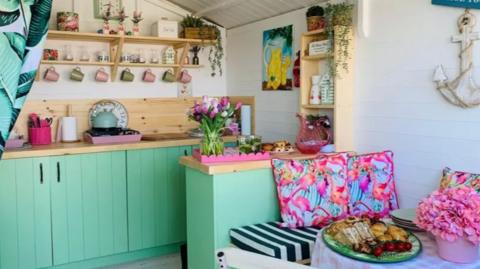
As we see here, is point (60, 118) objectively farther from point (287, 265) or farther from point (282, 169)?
point (287, 265)

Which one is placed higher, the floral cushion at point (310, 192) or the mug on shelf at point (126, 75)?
the mug on shelf at point (126, 75)

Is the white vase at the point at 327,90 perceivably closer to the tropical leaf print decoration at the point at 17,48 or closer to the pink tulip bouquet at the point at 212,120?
the pink tulip bouquet at the point at 212,120

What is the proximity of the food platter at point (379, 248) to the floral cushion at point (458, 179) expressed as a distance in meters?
0.63

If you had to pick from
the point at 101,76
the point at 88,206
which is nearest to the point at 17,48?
the point at 88,206

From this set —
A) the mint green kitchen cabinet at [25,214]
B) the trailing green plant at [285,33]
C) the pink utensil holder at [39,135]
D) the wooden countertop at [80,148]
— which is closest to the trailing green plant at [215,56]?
the trailing green plant at [285,33]

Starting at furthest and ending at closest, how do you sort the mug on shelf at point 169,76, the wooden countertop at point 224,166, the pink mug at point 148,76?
the mug on shelf at point 169,76
the pink mug at point 148,76
the wooden countertop at point 224,166

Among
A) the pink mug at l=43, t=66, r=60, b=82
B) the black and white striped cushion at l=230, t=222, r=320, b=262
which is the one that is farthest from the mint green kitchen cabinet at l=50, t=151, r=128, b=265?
the black and white striped cushion at l=230, t=222, r=320, b=262

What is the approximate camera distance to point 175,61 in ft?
13.9

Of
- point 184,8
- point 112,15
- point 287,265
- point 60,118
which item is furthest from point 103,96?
point 287,265

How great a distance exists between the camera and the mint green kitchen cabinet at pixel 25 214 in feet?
10.4

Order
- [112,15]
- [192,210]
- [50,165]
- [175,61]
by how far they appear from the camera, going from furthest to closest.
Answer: [175,61] → [112,15] → [50,165] → [192,210]

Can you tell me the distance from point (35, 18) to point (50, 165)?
91.2 inches

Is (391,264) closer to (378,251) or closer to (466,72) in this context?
(378,251)

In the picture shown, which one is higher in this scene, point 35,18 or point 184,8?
point 184,8
